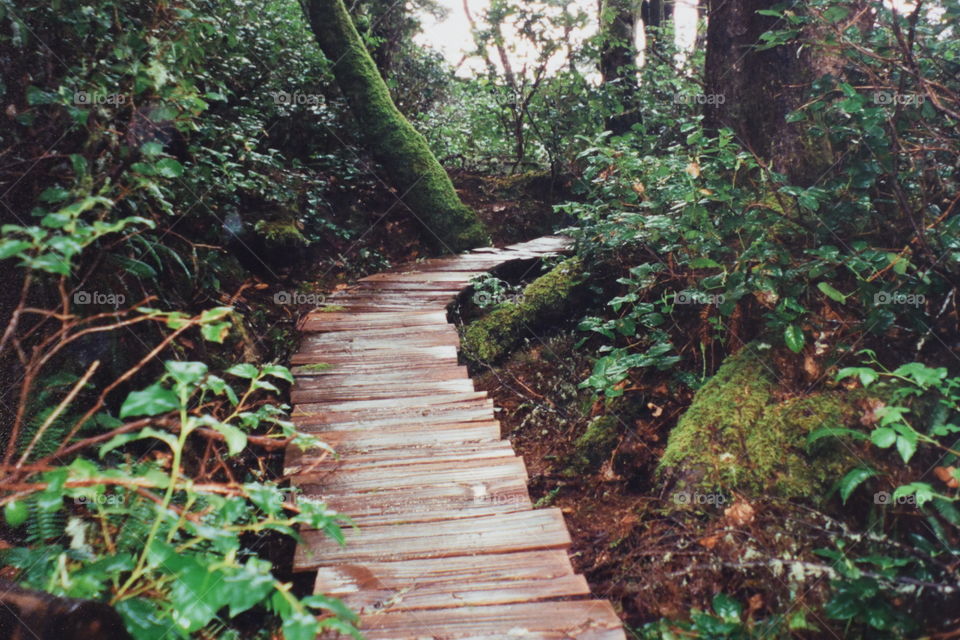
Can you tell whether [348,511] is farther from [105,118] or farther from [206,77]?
[206,77]

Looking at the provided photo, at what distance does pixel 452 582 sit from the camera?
2.53 meters

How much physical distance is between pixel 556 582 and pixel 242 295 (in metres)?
4.01

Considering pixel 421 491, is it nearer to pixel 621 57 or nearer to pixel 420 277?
pixel 420 277

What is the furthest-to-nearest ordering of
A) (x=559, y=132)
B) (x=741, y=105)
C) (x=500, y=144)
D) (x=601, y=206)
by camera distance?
1. (x=500, y=144)
2. (x=559, y=132)
3. (x=601, y=206)
4. (x=741, y=105)

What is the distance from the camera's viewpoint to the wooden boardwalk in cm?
237

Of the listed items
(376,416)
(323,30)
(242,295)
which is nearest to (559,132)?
(323,30)

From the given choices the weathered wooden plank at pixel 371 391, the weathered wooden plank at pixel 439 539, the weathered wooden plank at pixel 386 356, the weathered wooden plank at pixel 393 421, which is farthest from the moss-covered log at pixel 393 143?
the weathered wooden plank at pixel 439 539

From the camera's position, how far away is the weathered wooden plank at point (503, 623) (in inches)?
88.8

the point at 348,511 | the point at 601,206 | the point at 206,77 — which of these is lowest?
the point at 348,511

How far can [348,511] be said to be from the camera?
116 inches

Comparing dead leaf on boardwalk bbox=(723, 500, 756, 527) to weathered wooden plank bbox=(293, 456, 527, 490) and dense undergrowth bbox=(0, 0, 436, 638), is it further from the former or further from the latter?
dense undergrowth bbox=(0, 0, 436, 638)

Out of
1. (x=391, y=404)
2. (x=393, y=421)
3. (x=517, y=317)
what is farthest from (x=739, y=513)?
(x=517, y=317)

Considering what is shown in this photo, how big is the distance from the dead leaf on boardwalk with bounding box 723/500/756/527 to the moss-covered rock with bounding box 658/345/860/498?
0.09m

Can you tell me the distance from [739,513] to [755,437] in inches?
20.7
